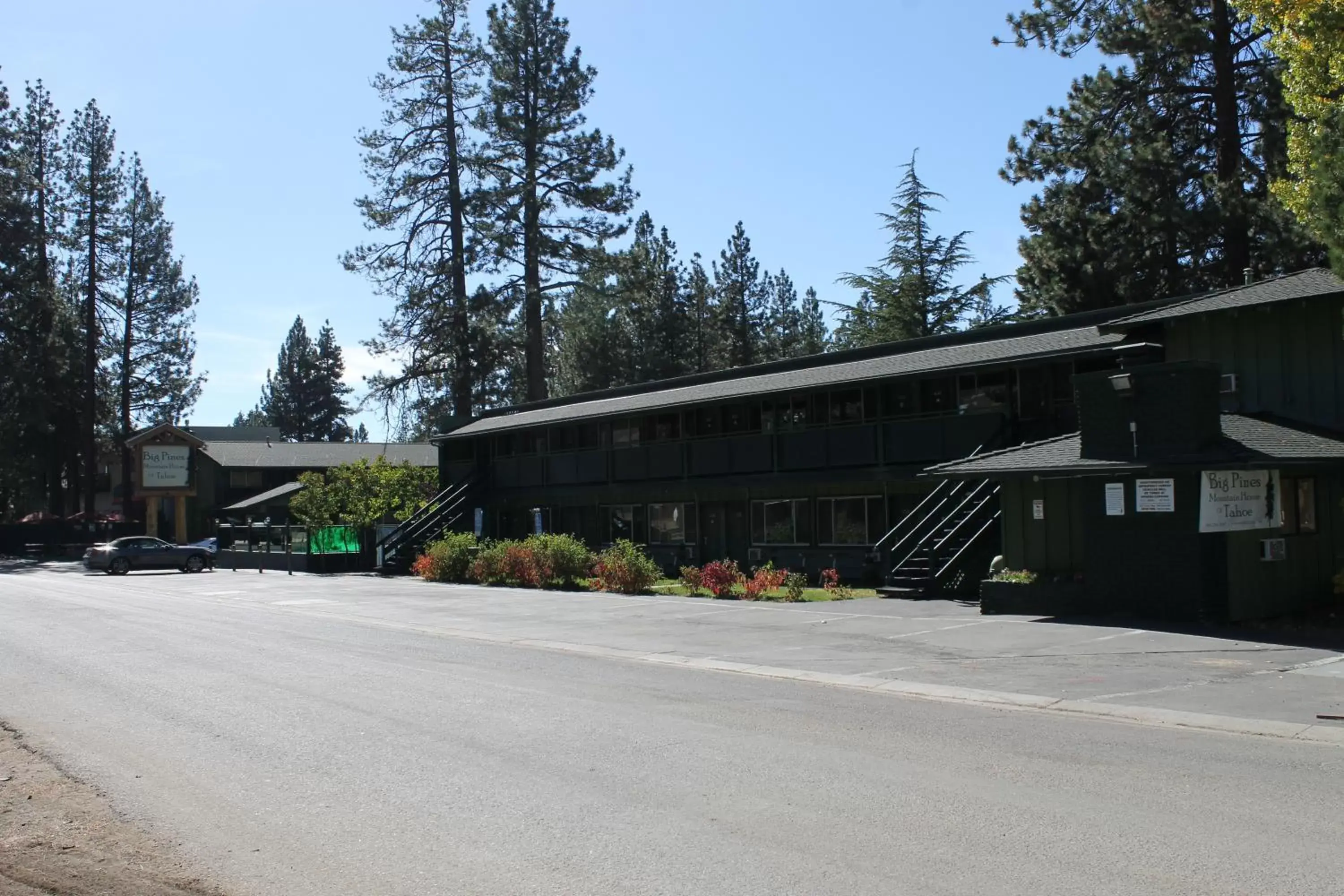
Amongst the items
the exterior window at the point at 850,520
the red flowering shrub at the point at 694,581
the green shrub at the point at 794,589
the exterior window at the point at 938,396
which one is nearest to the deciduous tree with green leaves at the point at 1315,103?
the exterior window at the point at 938,396

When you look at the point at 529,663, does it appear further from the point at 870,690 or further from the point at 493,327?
the point at 493,327

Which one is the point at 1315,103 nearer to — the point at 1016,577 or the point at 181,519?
the point at 1016,577

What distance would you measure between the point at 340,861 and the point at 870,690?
7.90 meters

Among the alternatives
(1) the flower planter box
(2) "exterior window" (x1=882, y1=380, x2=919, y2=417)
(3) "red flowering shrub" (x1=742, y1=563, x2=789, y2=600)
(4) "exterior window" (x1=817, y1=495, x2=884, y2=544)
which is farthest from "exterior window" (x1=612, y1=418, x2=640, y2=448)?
(1) the flower planter box

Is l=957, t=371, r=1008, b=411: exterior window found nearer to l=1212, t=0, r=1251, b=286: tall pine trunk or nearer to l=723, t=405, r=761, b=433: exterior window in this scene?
l=723, t=405, r=761, b=433: exterior window

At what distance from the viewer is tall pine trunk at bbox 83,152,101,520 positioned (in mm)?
66750

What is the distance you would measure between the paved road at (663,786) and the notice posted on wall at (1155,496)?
781cm

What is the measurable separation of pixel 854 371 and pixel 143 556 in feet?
103

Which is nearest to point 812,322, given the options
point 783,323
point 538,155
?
point 783,323

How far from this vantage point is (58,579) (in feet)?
137

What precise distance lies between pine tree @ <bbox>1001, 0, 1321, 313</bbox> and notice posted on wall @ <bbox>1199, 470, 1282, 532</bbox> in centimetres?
1558

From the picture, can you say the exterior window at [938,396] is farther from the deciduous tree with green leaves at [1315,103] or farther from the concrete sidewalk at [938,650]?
the deciduous tree with green leaves at [1315,103]

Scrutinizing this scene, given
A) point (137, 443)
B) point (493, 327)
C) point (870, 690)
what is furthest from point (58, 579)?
point (870, 690)

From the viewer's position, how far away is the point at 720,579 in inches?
1073
